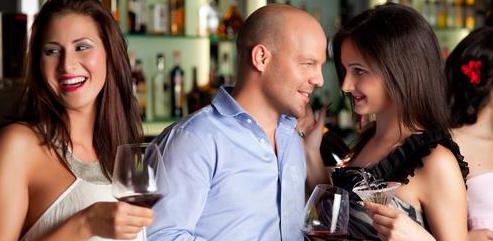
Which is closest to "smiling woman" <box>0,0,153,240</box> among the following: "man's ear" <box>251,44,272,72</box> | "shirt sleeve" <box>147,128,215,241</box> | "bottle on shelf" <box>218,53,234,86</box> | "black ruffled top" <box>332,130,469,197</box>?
"shirt sleeve" <box>147,128,215,241</box>

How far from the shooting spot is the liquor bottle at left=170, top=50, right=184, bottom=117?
4523 millimetres

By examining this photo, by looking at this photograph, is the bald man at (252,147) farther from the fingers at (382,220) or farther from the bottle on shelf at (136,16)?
the bottle on shelf at (136,16)

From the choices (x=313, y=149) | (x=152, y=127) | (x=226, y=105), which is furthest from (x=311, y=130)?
(x=152, y=127)

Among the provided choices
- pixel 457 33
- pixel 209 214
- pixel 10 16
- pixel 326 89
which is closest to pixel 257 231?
pixel 209 214

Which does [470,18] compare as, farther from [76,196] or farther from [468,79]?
[76,196]

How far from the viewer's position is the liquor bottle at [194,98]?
4.57 metres

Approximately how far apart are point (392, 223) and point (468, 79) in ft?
3.53

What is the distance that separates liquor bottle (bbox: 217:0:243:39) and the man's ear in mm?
2545

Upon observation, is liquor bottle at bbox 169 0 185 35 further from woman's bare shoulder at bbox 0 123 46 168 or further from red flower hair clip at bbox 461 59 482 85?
woman's bare shoulder at bbox 0 123 46 168

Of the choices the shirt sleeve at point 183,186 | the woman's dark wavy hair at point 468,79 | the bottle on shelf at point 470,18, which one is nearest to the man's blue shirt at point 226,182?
the shirt sleeve at point 183,186

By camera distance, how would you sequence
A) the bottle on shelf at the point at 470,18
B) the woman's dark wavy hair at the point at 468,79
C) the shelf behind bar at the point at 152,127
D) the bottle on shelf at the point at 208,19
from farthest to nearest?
the bottle on shelf at the point at 470,18 < the bottle on shelf at the point at 208,19 < the shelf behind bar at the point at 152,127 < the woman's dark wavy hair at the point at 468,79

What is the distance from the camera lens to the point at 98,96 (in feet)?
6.88

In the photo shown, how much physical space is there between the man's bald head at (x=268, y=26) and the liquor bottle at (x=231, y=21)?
8.07 feet

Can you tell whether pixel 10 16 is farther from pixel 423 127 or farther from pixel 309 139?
pixel 423 127
